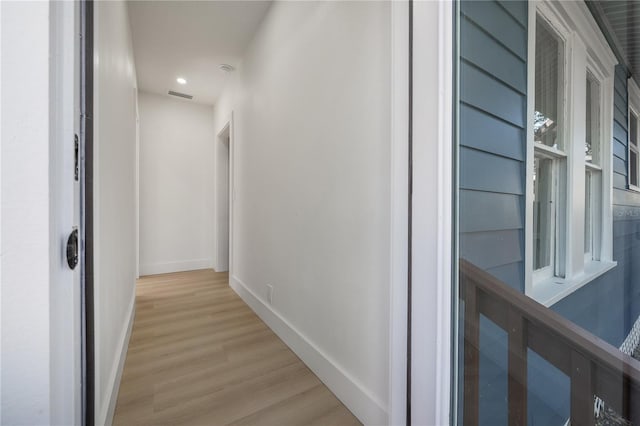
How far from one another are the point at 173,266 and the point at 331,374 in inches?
130

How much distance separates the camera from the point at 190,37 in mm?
2527

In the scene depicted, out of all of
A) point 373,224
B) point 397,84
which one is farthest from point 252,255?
point 397,84

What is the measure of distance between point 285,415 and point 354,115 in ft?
4.68

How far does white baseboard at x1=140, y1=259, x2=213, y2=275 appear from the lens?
3.69 metres

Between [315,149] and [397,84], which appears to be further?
[315,149]

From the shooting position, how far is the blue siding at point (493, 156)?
32.6 inches

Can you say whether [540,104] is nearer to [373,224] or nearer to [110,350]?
[373,224]

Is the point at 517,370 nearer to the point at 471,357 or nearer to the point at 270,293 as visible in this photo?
the point at 471,357

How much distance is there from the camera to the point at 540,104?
3.28ft

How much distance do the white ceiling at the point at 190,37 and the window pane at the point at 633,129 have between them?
2376 millimetres

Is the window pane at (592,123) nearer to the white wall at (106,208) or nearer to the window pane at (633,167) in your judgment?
the window pane at (633,167)

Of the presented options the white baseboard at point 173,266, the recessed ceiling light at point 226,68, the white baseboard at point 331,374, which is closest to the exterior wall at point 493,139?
the white baseboard at point 331,374

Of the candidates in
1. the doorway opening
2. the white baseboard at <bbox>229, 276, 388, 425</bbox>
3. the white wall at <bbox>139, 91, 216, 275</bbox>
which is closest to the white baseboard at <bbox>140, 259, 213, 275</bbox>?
the white wall at <bbox>139, 91, 216, 275</bbox>

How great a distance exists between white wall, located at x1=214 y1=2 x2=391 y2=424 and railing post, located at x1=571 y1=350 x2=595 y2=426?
1.83 feet
